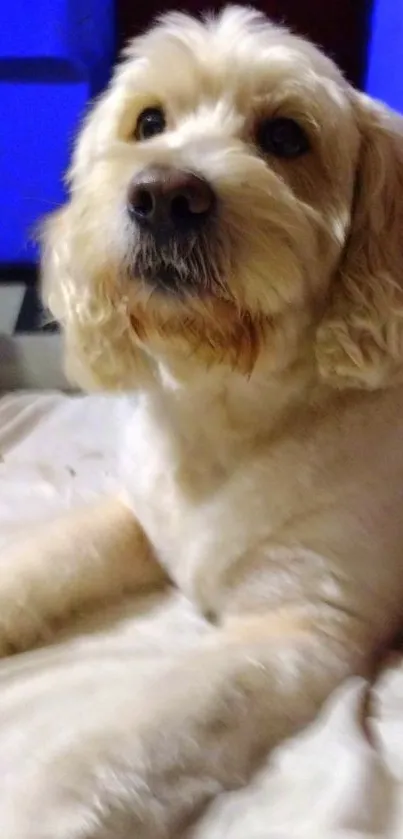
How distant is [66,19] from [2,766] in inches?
57.6

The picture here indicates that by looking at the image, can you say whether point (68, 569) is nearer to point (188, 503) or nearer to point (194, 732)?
point (188, 503)

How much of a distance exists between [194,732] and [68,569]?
35 centimetres

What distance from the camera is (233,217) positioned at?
99 cm

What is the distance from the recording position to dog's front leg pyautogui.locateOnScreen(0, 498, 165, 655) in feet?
4.06

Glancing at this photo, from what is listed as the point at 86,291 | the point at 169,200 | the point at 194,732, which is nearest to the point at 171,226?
the point at 169,200

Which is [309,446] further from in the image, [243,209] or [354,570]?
[243,209]

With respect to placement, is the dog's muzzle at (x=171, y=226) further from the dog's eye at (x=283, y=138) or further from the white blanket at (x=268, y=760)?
the white blanket at (x=268, y=760)

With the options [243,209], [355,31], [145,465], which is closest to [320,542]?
[145,465]

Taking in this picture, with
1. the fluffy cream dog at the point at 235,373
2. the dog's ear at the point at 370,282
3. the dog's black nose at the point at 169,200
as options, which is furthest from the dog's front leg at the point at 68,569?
the dog's black nose at the point at 169,200

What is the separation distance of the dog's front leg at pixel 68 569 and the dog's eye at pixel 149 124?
47cm

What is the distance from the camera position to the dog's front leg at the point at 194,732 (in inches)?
36.5

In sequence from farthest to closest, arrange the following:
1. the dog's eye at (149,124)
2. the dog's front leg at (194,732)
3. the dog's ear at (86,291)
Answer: the dog's eye at (149,124)
the dog's ear at (86,291)
the dog's front leg at (194,732)

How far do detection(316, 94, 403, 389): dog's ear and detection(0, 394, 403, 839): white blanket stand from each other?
337mm

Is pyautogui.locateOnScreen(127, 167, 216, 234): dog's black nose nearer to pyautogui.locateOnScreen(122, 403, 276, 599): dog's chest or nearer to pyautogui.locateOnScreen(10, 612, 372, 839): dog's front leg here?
pyautogui.locateOnScreen(122, 403, 276, 599): dog's chest
